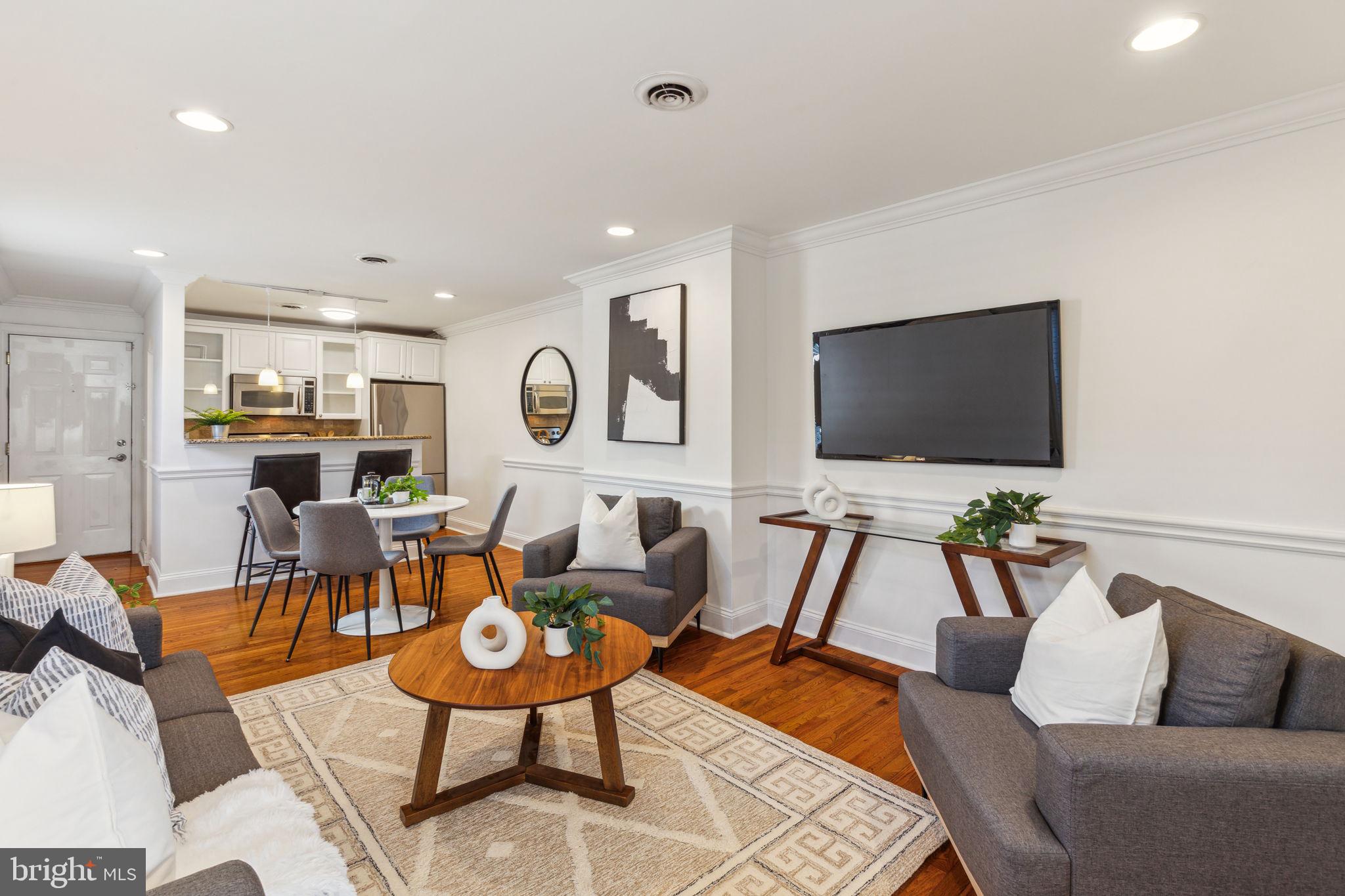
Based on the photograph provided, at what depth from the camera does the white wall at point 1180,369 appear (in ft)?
7.31

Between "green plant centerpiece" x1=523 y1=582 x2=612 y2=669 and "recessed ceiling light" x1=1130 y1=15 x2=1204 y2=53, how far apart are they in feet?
8.03

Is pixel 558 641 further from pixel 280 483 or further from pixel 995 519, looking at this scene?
pixel 280 483

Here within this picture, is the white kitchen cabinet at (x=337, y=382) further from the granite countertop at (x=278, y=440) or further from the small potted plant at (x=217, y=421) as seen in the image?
the small potted plant at (x=217, y=421)

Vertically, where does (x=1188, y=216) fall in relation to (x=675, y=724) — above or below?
above

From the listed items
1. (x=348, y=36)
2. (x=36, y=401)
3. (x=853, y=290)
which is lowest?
(x=36, y=401)

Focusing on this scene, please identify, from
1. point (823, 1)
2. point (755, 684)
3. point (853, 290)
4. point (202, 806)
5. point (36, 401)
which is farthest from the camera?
point (36, 401)

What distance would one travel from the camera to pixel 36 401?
570 centimetres

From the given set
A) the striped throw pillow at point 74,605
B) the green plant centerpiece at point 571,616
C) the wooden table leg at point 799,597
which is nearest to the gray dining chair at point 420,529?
the striped throw pillow at point 74,605

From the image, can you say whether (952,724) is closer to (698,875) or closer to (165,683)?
(698,875)

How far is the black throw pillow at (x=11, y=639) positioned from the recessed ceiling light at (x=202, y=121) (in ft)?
5.80

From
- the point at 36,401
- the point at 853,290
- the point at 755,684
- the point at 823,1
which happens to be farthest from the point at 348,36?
the point at 36,401

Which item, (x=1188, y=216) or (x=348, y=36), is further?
(x=1188, y=216)

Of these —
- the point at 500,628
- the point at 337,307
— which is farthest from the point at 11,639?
the point at 337,307

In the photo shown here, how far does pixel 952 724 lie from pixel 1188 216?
221 centimetres
